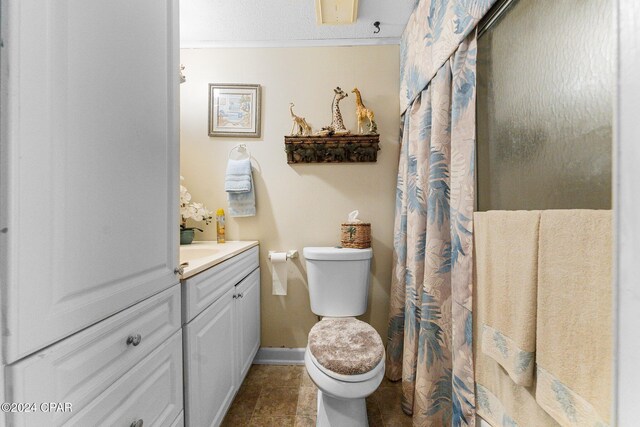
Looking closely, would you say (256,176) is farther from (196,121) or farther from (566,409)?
(566,409)

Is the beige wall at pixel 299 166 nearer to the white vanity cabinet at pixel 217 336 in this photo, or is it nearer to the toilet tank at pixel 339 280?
the toilet tank at pixel 339 280

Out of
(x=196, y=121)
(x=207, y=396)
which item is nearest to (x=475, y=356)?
(x=207, y=396)

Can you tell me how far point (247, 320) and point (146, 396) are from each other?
0.93 metres

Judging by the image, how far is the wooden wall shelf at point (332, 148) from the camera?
1887mm

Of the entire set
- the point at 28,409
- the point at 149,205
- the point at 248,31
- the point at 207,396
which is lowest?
the point at 207,396

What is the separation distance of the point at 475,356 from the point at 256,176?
1.59 m

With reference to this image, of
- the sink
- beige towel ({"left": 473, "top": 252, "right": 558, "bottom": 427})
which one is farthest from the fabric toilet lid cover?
the sink

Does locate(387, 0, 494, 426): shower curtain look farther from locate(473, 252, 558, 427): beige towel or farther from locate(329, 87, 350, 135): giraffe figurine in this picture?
locate(329, 87, 350, 135): giraffe figurine

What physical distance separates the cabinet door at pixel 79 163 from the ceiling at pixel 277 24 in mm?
1028

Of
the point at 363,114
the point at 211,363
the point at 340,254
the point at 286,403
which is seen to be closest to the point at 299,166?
the point at 363,114

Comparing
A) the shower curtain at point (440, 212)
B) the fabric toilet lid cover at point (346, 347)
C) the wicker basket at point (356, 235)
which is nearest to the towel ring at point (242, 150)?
the wicker basket at point (356, 235)

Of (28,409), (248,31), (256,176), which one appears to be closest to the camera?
(28,409)

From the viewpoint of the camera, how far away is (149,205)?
0.78 meters

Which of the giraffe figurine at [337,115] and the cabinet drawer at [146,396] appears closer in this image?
the cabinet drawer at [146,396]
